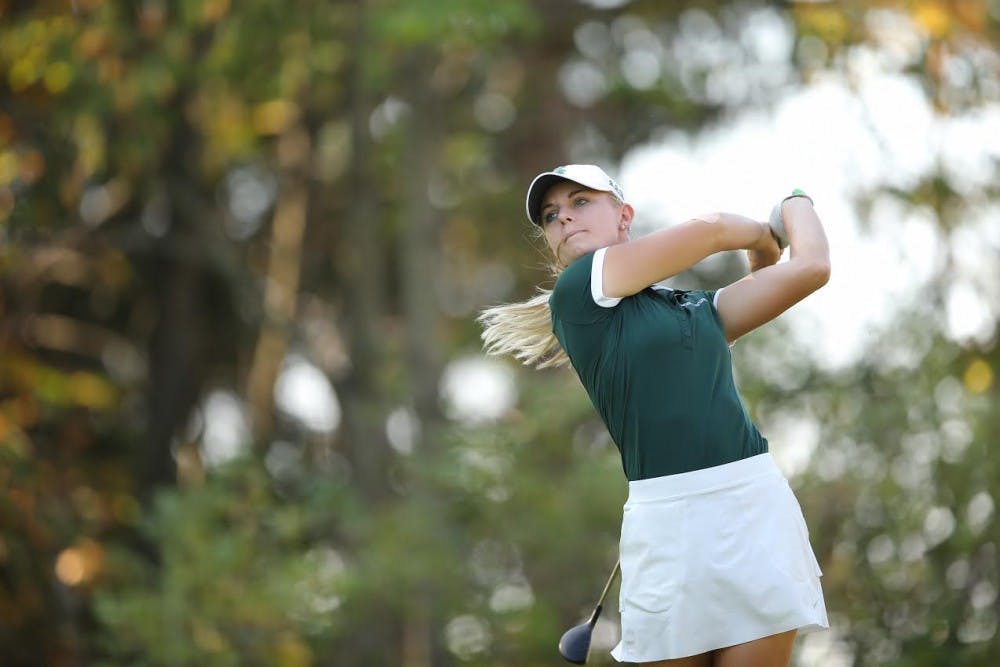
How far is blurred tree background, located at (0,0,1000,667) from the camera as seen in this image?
7.34 meters

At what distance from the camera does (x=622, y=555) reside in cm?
287

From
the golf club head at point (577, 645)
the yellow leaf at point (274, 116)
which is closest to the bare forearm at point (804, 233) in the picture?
the golf club head at point (577, 645)

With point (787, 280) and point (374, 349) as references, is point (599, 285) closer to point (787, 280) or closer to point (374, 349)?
point (787, 280)

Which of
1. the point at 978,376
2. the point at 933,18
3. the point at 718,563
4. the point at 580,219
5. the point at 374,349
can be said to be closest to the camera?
the point at 718,563

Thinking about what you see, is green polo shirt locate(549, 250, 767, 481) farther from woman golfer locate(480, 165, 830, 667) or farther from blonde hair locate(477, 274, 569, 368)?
blonde hair locate(477, 274, 569, 368)

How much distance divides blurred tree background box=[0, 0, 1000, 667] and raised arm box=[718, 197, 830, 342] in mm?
4293

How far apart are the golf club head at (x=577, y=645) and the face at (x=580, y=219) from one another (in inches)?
31.6

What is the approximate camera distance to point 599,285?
2789 millimetres

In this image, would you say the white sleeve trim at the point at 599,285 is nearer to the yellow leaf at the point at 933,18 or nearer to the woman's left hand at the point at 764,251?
the woman's left hand at the point at 764,251

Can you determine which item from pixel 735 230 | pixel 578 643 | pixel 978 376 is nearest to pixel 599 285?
pixel 735 230

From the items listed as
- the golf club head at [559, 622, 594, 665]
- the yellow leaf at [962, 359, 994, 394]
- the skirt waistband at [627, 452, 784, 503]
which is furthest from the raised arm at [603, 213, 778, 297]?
the yellow leaf at [962, 359, 994, 394]

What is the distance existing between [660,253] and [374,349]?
28.5 ft

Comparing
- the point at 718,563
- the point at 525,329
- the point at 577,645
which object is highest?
the point at 525,329

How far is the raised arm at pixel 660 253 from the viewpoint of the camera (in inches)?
109
